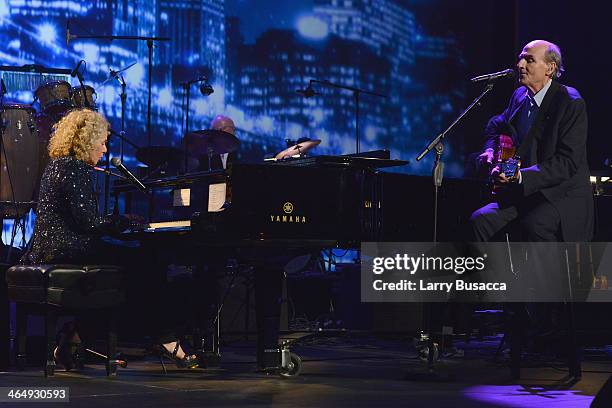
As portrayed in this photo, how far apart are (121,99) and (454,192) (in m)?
4.38

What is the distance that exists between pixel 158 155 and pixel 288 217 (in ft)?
9.98

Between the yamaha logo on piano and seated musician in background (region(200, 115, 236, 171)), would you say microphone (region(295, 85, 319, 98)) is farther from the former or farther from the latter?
the yamaha logo on piano

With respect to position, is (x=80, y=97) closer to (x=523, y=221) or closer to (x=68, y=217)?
(x=68, y=217)

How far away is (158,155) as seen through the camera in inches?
307

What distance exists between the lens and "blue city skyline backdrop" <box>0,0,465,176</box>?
941 centimetres

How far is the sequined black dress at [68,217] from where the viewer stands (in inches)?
206

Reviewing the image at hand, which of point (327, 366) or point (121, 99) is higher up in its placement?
point (121, 99)

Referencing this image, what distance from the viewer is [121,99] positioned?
919 centimetres

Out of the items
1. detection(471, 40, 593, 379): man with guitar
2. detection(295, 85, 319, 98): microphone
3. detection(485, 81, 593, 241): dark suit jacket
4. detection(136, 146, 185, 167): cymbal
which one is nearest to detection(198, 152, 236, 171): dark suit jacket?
detection(136, 146, 185, 167): cymbal

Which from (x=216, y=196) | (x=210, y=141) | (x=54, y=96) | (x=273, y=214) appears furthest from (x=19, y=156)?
(x=273, y=214)

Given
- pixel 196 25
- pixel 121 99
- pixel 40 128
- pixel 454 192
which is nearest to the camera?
pixel 454 192

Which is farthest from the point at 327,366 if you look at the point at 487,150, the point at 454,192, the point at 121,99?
the point at 121,99

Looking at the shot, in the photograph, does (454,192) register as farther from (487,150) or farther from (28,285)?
(28,285)

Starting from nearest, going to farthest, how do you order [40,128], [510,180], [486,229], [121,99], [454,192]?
[510,180] < [486,229] < [454,192] < [40,128] < [121,99]
